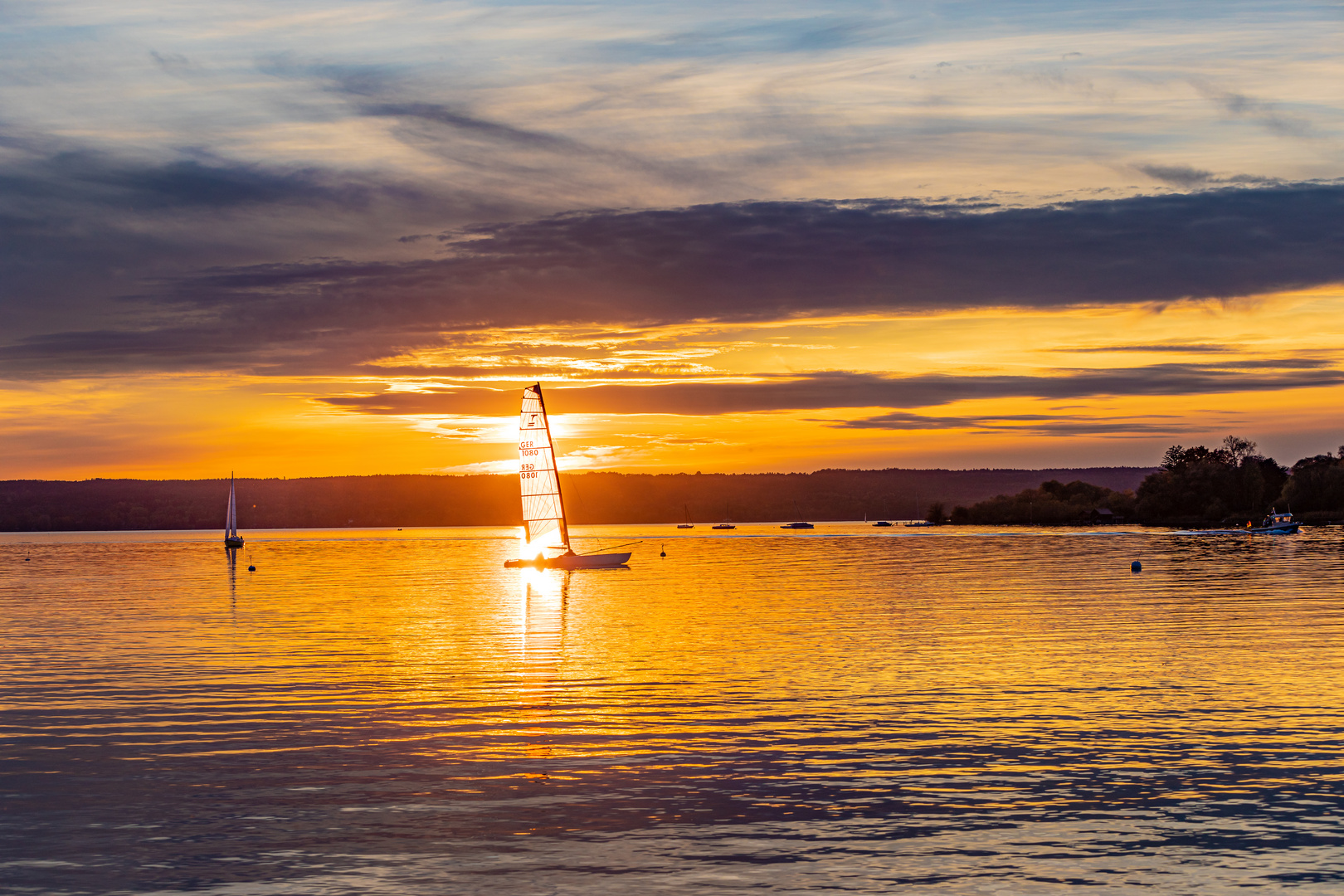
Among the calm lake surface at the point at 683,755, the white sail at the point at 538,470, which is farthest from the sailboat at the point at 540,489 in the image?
the calm lake surface at the point at 683,755

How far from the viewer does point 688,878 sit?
17906 millimetres

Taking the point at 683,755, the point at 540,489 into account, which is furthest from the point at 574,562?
the point at 683,755

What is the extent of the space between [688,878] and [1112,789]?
983cm

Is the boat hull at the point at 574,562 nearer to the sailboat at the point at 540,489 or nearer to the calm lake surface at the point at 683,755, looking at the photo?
the sailboat at the point at 540,489

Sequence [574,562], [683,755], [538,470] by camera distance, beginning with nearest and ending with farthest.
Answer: [683,755]
[538,470]
[574,562]

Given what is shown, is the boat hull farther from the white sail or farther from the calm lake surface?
the calm lake surface

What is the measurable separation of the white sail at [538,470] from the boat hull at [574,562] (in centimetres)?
256

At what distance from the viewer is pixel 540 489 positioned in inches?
4766

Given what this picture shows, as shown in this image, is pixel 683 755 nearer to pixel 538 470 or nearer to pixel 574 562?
pixel 538 470

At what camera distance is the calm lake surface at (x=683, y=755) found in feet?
61.4

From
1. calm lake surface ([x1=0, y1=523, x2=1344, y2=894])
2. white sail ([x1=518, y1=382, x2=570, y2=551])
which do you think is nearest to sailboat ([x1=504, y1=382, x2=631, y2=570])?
white sail ([x1=518, y1=382, x2=570, y2=551])

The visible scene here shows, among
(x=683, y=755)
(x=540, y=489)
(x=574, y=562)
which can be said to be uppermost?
(x=540, y=489)

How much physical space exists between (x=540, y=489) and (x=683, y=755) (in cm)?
9466

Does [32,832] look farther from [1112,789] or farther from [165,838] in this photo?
[1112,789]
